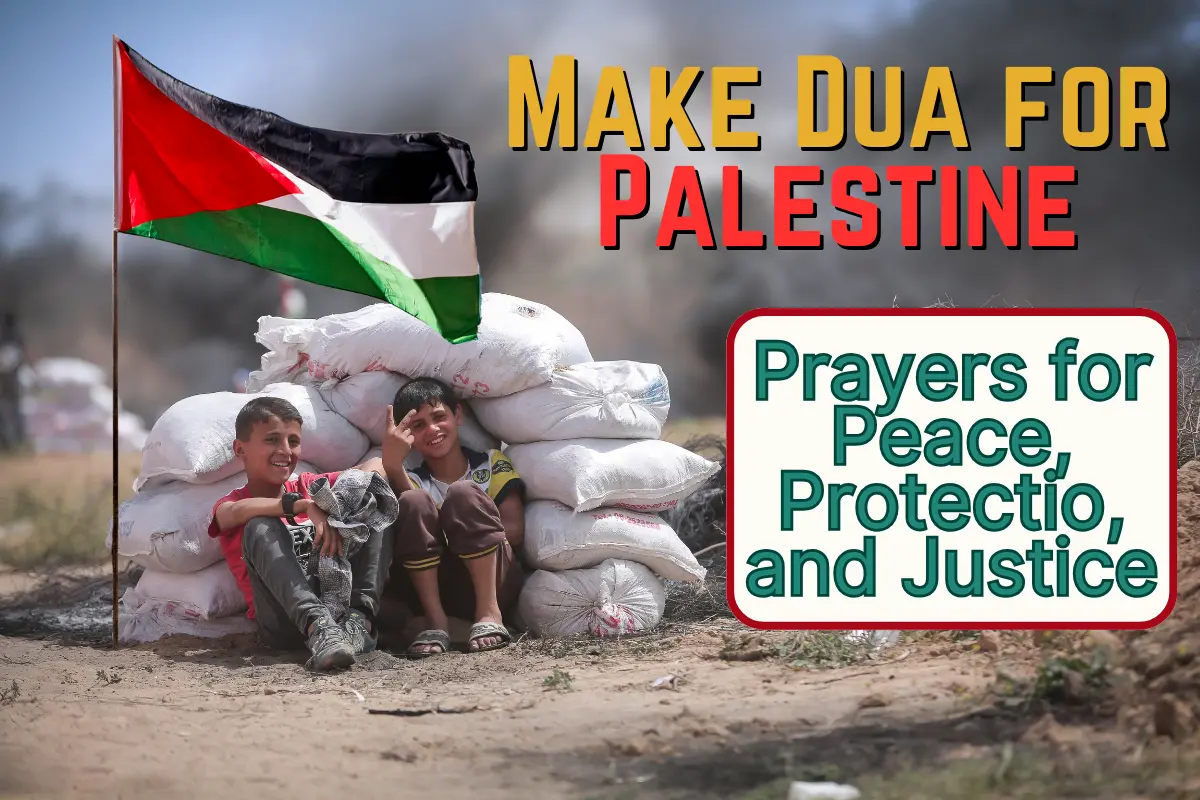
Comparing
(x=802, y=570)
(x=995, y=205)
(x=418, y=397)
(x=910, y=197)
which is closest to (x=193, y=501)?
(x=418, y=397)

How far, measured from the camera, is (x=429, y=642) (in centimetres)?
435

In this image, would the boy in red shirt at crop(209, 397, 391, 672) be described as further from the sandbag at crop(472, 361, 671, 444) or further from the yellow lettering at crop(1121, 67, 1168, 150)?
the yellow lettering at crop(1121, 67, 1168, 150)

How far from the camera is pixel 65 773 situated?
2975mm

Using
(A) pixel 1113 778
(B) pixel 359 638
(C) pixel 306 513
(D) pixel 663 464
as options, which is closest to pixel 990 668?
(A) pixel 1113 778

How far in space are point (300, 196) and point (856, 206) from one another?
6768 mm

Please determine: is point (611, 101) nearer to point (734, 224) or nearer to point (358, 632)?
point (358, 632)

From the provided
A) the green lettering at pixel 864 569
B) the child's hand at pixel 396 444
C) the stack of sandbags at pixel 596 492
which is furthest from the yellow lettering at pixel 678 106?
the green lettering at pixel 864 569

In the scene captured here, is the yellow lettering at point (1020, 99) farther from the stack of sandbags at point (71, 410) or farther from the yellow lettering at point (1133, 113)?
the stack of sandbags at point (71, 410)

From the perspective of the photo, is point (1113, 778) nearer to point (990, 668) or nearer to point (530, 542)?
point (990, 668)

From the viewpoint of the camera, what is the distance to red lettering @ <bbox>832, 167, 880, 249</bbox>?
10.0 meters

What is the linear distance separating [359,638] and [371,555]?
0.93 ft

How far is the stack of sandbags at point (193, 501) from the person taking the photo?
15.0ft

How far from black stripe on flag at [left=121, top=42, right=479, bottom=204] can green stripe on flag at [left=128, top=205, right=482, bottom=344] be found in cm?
18

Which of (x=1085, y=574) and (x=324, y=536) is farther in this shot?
(x=324, y=536)
